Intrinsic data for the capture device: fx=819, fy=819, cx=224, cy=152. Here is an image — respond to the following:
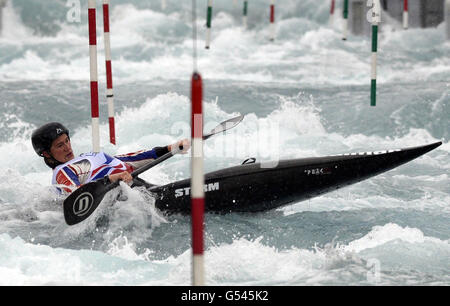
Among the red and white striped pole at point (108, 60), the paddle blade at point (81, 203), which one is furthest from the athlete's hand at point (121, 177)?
the red and white striped pole at point (108, 60)

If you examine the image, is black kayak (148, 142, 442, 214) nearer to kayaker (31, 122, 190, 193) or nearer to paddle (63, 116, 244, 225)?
kayaker (31, 122, 190, 193)

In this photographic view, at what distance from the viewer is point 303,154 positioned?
25.4 ft

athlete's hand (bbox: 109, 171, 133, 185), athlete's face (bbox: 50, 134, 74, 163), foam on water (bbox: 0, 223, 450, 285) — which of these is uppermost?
athlete's face (bbox: 50, 134, 74, 163)

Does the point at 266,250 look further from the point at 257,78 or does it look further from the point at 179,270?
the point at 257,78

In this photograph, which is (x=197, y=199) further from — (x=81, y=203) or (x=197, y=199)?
(x=81, y=203)

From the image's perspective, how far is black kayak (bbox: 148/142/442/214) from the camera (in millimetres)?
4973

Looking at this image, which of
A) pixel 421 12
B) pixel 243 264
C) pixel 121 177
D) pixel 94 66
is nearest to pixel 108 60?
pixel 94 66

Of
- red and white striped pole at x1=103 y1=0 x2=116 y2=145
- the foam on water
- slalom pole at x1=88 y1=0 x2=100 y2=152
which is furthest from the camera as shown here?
red and white striped pole at x1=103 y1=0 x2=116 y2=145

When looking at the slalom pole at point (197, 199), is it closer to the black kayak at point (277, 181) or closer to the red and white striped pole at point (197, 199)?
the red and white striped pole at point (197, 199)

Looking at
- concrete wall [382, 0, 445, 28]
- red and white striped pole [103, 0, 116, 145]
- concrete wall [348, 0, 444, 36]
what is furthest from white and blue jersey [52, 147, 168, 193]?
concrete wall [382, 0, 445, 28]

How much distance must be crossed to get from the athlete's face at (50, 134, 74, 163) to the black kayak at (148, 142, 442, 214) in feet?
1.83

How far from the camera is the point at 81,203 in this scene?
457 cm

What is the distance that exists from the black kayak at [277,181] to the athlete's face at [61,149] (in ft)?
1.83

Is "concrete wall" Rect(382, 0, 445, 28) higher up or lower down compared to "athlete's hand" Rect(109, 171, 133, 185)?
higher up
